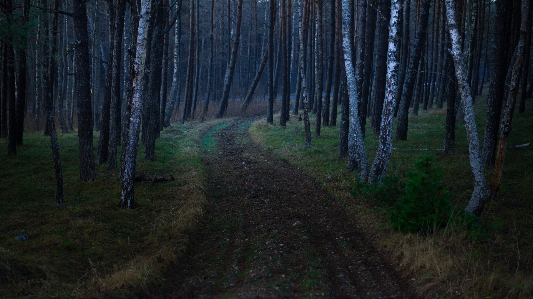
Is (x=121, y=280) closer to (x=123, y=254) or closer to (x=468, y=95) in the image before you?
(x=123, y=254)

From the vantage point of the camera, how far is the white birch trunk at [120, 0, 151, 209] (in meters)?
9.92

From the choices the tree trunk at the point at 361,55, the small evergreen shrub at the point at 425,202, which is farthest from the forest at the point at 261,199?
the tree trunk at the point at 361,55

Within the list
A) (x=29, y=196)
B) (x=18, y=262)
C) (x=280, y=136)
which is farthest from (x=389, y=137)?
(x=280, y=136)

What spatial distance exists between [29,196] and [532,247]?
11447 mm

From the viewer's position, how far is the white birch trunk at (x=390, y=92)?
10.8m

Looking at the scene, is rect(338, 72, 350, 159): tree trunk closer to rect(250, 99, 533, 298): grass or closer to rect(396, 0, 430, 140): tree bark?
rect(250, 99, 533, 298): grass

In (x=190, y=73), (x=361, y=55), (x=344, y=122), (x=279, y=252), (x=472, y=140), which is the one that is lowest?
(x=279, y=252)

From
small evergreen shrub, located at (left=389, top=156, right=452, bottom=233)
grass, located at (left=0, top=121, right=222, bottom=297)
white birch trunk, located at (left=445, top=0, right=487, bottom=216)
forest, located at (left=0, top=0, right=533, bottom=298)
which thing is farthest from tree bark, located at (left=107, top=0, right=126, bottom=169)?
small evergreen shrub, located at (left=389, top=156, right=452, bottom=233)

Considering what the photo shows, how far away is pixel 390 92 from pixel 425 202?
383cm

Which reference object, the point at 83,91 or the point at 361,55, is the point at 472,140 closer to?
the point at 361,55

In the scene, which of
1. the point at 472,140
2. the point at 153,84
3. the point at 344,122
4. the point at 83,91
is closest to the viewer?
the point at 472,140

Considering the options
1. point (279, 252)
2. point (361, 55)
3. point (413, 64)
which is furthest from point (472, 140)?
point (413, 64)

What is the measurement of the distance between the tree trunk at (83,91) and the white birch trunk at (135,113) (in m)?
Answer: 2.66

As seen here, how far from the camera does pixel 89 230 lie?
8500 mm
